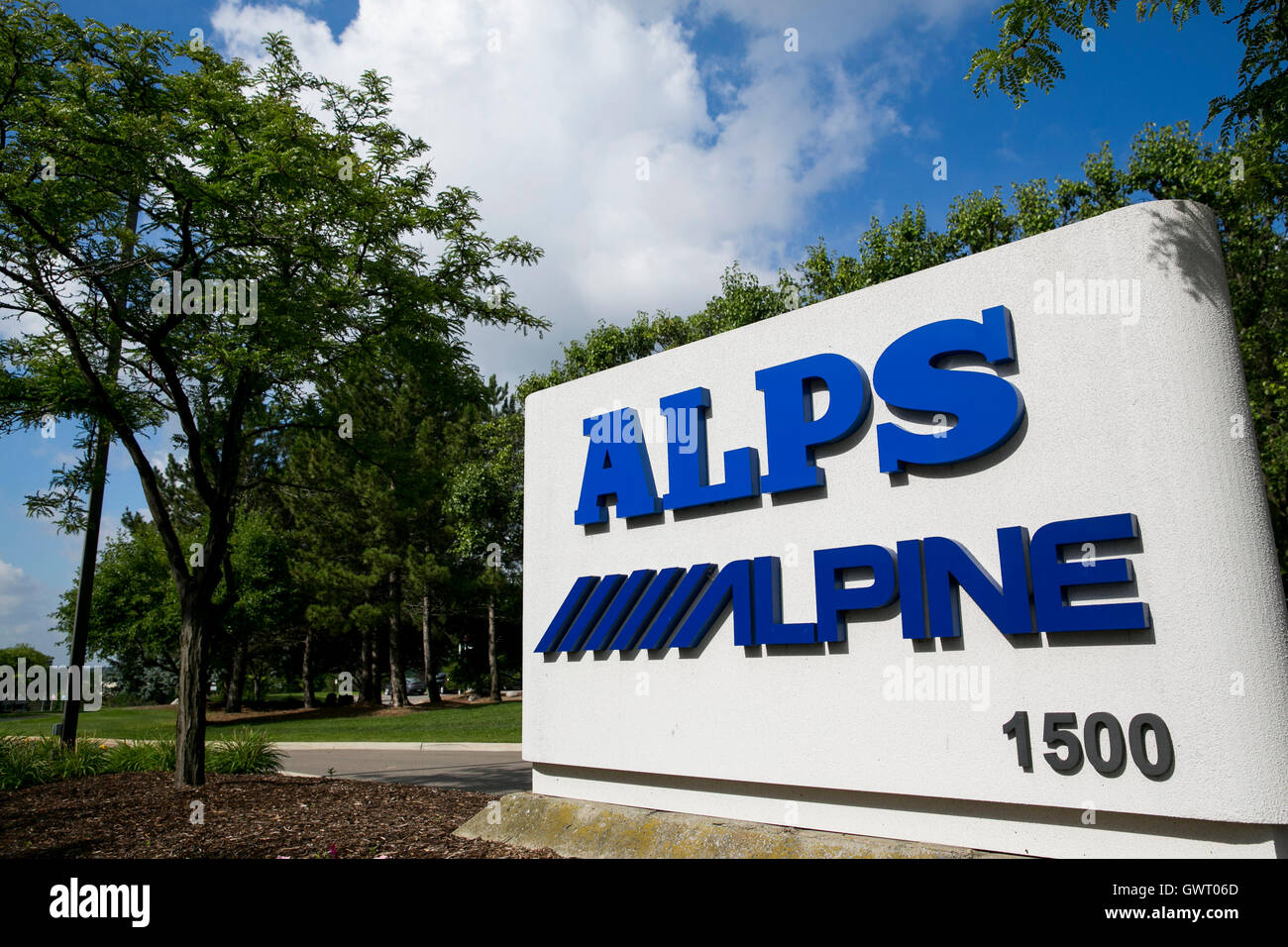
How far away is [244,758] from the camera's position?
12.2 m

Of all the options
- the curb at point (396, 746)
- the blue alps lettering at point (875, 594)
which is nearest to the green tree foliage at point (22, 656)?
the curb at point (396, 746)

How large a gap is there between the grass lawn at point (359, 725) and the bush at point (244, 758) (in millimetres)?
4196

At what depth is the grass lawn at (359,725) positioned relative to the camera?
828 inches

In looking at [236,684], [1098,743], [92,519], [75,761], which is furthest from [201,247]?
[236,684]

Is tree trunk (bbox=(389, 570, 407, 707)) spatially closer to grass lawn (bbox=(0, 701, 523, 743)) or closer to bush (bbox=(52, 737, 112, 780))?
grass lawn (bbox=(0, 701, 523, 743))

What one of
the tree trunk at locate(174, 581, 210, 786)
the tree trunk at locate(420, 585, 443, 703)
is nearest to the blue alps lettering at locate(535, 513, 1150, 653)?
the tree trunk at locate(174, 581, 210, 786)

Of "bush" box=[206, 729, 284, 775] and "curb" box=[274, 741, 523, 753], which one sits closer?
"bush" box=[206, 729, 284, 775]

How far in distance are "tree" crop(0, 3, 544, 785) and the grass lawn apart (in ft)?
25.4

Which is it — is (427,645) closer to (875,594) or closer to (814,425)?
(814,425)

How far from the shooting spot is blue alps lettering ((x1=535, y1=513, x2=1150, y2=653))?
548 cm

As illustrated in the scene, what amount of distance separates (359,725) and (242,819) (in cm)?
1856

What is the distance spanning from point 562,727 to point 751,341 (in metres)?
4.49
